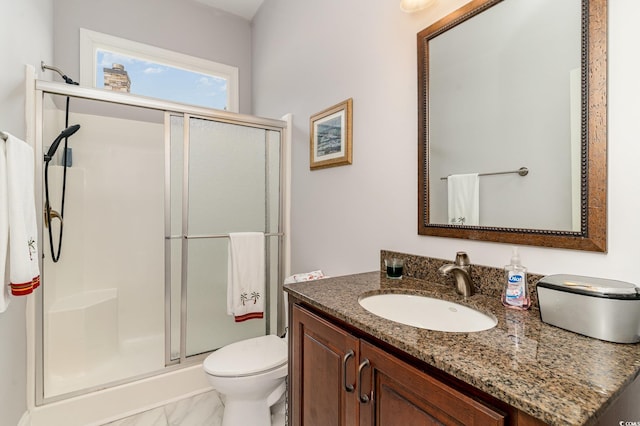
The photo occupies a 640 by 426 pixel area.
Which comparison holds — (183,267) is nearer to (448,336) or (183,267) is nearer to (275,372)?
(275,372)

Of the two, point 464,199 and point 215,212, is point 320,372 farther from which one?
point 215,212

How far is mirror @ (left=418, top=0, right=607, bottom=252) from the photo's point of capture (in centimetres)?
85

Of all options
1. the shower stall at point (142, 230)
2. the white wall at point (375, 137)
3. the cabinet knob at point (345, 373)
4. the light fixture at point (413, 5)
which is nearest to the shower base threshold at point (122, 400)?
the shower stall at point (142, 230)

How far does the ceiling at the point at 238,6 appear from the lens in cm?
280

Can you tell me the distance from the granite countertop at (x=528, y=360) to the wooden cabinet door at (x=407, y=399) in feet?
0.18

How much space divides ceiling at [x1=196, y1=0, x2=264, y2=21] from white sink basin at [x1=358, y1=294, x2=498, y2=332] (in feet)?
9.61

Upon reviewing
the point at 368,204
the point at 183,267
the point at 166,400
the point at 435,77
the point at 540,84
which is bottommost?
the point at 166,400

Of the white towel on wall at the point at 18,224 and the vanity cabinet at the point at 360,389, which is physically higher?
the white towel on wall at the point at 18,224

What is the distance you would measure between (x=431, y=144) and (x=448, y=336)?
0.82m

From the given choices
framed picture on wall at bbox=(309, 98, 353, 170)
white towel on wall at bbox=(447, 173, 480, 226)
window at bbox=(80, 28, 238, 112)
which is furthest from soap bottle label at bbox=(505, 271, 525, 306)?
window at bbox=(80, 28, 238, 112)

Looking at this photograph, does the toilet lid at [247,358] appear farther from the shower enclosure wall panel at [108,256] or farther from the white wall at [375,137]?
→ the shower enclosure wall panel at [108,256]

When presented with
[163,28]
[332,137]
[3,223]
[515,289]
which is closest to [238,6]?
[163,28]

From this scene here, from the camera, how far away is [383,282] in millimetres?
1274

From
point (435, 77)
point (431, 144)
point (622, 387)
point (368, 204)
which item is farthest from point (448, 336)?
point (435, 77)
